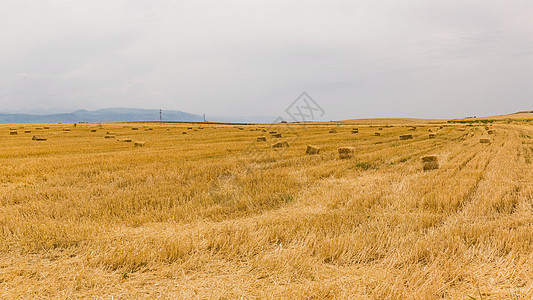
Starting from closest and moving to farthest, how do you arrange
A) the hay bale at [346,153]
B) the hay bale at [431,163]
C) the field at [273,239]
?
the field at [273,239] → the hay bale at [431,163] → the hay bale at [346,153]

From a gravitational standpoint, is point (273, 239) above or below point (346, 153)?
below

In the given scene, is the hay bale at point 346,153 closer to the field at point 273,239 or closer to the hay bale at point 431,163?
the hay bale at point 431,163

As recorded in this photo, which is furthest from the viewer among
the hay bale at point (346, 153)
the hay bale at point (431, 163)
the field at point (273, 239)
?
the hay bale at point (346, 153)

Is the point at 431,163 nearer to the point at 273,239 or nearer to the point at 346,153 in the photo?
the point at 346,153

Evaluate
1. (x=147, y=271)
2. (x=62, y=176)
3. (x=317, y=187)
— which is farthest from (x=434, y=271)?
(x=62, y=176)

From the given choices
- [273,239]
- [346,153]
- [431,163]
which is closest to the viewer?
[273,239]

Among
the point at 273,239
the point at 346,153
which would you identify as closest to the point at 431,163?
the point at 346,153

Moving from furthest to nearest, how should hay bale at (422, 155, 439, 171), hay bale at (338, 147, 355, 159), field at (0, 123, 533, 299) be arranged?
hay bale at (338, 147, 355, 159) → hay bale at (422, 155, 439, 171) → field at (0, 123, 533, 299)

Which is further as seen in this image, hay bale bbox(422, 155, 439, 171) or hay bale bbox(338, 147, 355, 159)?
hay bale bbox(338, 147, 355, 159)

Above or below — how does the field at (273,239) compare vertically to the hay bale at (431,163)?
below

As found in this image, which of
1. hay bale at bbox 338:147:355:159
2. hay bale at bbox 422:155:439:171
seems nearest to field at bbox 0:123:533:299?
hay bale at bbox 422:155:439:171

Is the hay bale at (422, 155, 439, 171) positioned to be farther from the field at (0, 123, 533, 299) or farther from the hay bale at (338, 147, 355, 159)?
the hay bale at (338, 147, 355, 159)

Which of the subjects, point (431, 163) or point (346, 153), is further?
point (346, 153)

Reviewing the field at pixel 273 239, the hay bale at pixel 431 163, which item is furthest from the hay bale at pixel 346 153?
the field at pixel 273 239
